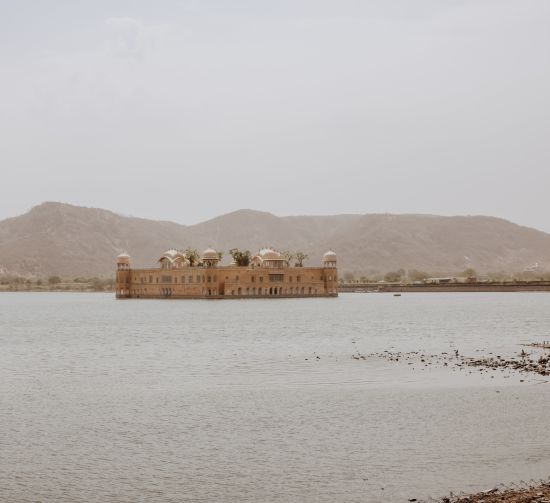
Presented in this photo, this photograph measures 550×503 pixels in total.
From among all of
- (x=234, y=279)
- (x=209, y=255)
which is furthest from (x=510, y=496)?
(x=209, y=255)

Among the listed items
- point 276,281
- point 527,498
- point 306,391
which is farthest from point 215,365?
point 276,281

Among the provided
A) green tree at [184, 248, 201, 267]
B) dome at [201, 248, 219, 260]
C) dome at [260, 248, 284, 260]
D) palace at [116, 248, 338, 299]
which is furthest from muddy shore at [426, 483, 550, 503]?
green tree at [184, 248, 201, 267]

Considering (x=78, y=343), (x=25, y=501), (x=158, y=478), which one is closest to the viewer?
(x=25, y=501)

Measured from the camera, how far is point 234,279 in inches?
6801

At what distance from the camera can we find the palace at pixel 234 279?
566ft

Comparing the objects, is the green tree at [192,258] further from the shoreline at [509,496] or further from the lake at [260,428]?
the shoreline at [509,496]

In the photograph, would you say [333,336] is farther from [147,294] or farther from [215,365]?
[147,294]

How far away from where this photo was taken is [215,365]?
160 feet

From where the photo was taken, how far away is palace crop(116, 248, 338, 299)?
566 ft

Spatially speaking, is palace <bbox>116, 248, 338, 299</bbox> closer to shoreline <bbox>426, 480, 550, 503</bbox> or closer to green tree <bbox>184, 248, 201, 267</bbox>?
green tree <bbox>184, 248, 201, 267</bbox>

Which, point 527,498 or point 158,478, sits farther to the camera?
point 158,478

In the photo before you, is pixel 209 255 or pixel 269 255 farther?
pixel 269 255

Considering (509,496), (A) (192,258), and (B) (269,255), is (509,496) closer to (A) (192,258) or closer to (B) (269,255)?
(B) (269,255)

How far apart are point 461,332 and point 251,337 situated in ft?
62.7
